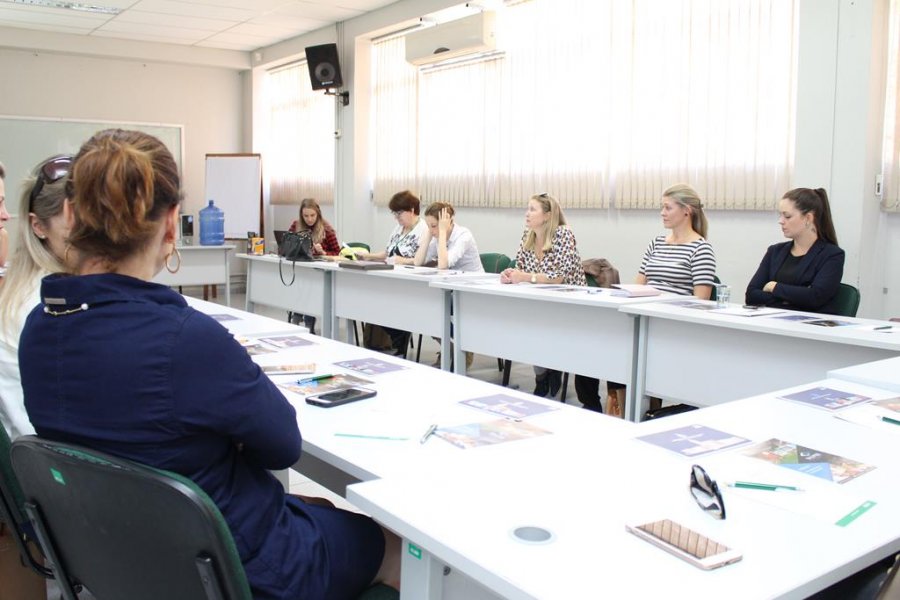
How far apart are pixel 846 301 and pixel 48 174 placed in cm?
338

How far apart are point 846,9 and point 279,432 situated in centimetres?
431

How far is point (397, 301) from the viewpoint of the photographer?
5043mm

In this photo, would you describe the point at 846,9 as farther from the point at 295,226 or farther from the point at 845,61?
the point at 295,226

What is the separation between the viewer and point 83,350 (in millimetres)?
1104

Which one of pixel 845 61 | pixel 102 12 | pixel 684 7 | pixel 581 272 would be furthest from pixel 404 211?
pixel 102 12

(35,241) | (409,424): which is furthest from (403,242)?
(409,424)

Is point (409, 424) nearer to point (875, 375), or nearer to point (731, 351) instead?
point (875, 375)

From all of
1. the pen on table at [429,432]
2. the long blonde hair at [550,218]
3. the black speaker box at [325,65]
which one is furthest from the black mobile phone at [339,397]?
the black speaker box at [325,65]

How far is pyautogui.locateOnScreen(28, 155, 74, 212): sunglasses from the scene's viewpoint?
1.80m

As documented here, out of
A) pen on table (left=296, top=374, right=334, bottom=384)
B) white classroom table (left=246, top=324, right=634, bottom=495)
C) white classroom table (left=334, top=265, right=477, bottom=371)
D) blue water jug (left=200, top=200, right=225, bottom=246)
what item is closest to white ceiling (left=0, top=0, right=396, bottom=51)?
blue water jug (left=200, top=200, right=225, bottom=246)

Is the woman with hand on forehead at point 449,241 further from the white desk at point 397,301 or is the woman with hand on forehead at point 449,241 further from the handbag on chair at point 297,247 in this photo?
the handbag on chair at point 297,247

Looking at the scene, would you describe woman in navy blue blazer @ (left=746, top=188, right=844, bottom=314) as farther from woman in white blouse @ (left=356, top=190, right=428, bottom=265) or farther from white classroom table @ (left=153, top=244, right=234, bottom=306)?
white classroom table @ (left=153, top=244, right=234, bottom=306)

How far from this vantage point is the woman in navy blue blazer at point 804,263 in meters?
3.62

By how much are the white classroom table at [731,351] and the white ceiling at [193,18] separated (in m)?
5.14
